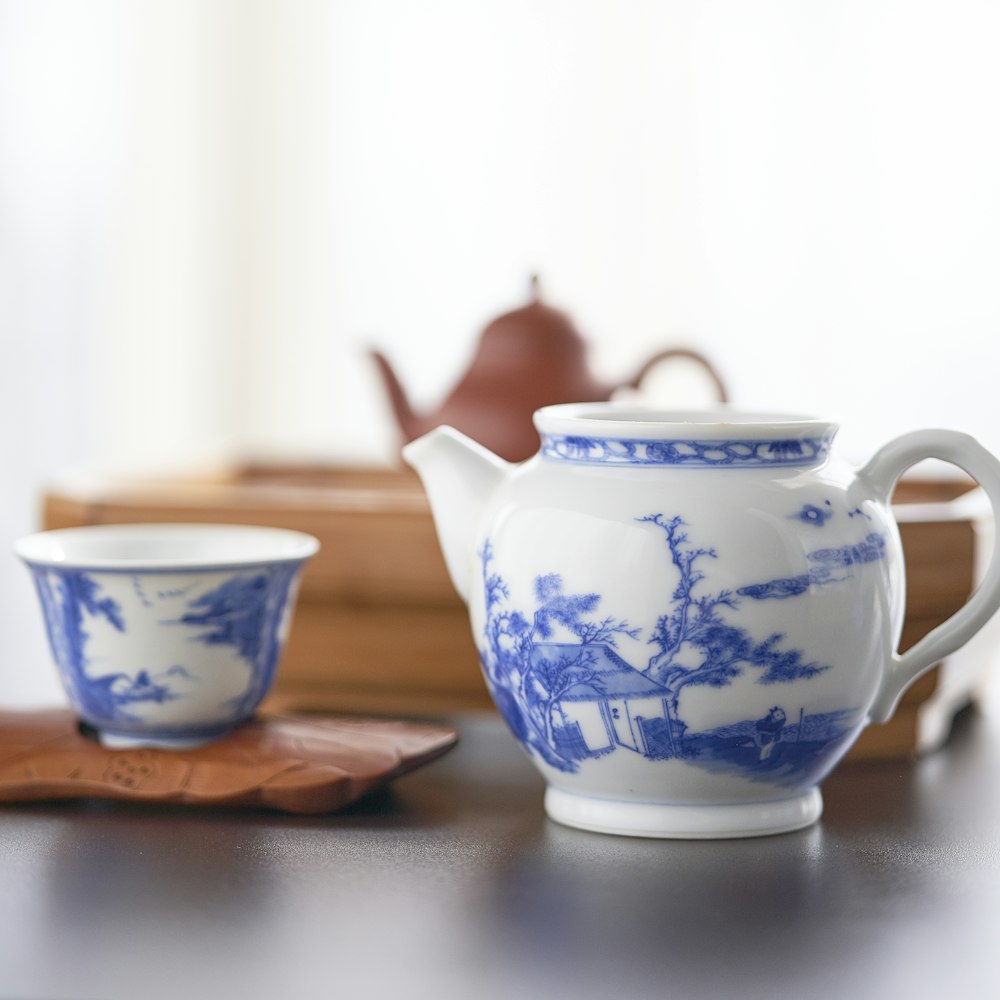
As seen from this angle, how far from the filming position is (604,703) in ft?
2.06

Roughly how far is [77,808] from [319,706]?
8.6 inches

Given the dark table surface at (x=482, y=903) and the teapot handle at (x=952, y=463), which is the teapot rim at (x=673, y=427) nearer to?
the teapot handle at (x=952, y=463)

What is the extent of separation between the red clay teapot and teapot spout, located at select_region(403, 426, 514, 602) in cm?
20

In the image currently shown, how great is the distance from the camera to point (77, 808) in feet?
2.30

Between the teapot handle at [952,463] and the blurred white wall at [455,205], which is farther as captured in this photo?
the blurred white wall at [455,205]

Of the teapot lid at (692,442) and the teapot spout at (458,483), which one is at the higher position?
the teapot lid at (692,442)

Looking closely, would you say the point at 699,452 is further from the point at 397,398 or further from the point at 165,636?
the point at 397,398

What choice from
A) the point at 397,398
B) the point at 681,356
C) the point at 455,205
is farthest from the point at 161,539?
the point at 455,205

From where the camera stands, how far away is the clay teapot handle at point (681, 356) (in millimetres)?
980

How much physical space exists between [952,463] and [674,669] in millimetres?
168

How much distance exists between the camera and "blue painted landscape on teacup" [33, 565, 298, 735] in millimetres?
697

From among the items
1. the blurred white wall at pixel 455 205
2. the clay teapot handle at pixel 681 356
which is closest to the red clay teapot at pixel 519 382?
the clay teapot handle at pixel 681 356

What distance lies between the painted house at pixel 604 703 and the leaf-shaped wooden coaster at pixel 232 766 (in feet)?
0.36

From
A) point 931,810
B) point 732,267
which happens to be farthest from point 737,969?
point 732,267
